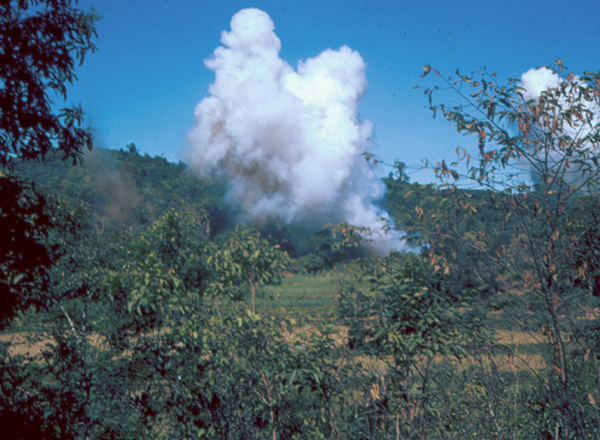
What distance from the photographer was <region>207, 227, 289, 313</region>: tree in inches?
219

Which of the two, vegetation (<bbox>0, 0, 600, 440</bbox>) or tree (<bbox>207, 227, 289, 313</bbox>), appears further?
tree (<bbox>207, 227, 289, 313</bbox>)

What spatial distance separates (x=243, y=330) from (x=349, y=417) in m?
1.63

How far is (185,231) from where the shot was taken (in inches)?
271

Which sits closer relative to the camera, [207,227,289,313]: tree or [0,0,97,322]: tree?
[0,0,97,322]: tree

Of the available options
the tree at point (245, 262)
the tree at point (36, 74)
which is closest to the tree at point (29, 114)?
the tree at point (36, 74)

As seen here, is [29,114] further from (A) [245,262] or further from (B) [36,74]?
(A) [245,262]

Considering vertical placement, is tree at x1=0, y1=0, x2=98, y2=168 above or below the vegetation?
above

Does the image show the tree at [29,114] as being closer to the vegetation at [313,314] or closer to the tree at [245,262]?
the vegetation at [313,314]

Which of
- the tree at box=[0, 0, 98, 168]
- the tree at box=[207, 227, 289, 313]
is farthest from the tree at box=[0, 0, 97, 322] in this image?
the tree at box=[207, 227, 289, 313]

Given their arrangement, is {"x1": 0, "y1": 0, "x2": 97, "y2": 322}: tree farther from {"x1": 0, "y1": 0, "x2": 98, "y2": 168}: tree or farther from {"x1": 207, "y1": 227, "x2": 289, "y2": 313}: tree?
{"x1": 207, "y1": 227, "x2": 289, "y2": 313}: tree

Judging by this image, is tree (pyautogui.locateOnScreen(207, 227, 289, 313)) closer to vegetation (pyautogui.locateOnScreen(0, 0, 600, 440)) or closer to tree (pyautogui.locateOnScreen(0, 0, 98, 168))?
vegetation (pyautogui.locateOnScreen(0, 0, 600, 440))

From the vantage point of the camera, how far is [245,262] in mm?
5699

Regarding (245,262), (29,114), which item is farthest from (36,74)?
(245,262)

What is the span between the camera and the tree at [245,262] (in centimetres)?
556
